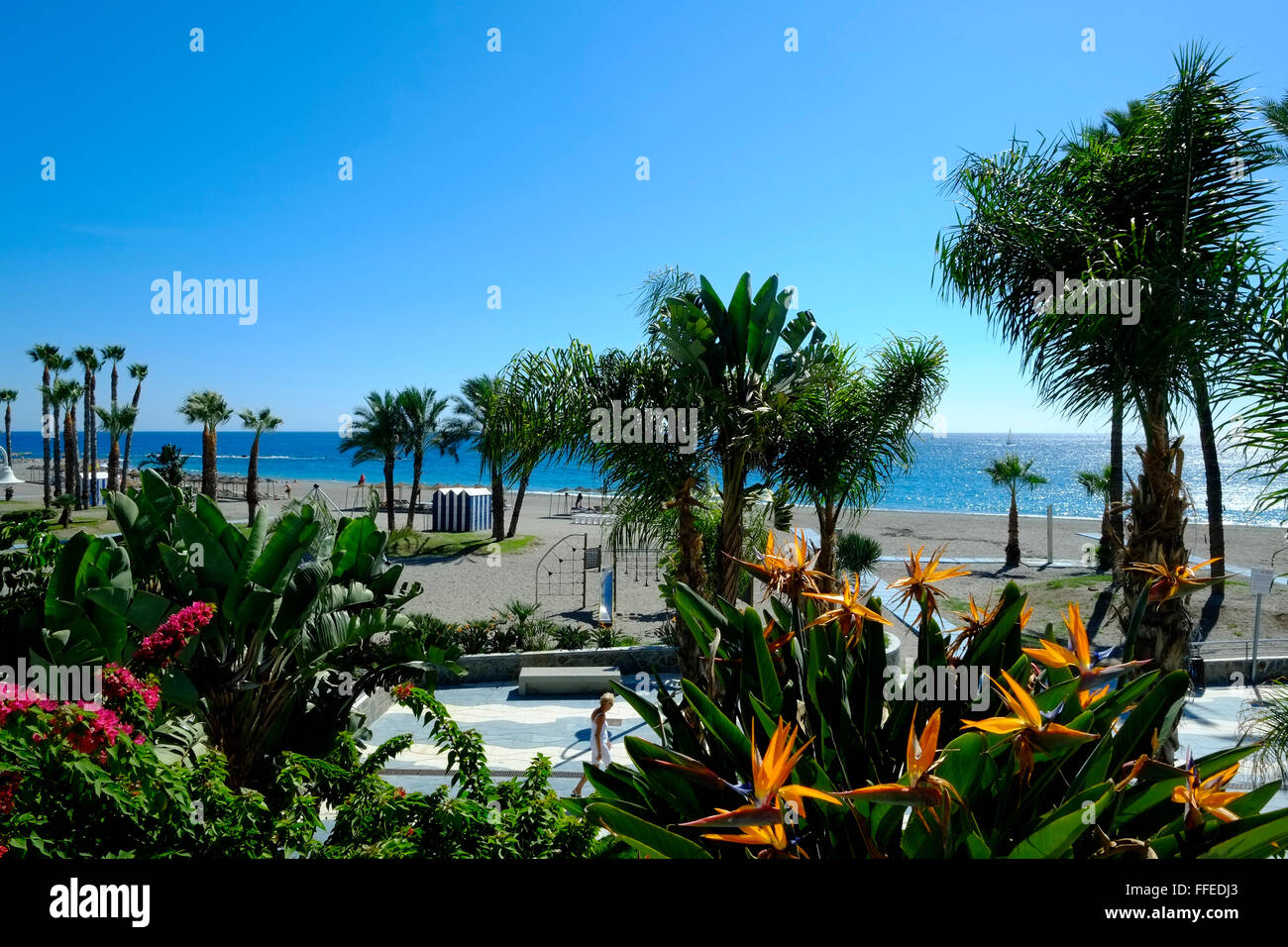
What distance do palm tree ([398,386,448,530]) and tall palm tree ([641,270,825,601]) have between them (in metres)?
28.2

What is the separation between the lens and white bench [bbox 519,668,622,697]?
11961mm

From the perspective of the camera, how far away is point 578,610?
1927cm

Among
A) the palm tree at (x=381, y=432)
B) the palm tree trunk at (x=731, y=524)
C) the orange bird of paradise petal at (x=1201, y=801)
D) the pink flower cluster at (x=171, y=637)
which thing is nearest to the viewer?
the orange bird of paradise petal at (x=1201, y=801)

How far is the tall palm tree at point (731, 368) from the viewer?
797 centimetres

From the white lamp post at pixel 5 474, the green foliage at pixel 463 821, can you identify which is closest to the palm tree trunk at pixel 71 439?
the white lamp post at pixel 5 474

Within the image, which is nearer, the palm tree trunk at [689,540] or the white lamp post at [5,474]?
the palm tree trunk at [689,540]

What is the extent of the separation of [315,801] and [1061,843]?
9.96 feet

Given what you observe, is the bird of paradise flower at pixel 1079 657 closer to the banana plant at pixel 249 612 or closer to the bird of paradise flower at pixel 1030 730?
the bird of paradise flower at pixel 1030 730

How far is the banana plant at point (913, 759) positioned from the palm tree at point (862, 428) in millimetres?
8176

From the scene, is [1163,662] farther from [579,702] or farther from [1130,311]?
[579,702]

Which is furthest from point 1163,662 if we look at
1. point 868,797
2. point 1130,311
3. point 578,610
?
point 578,610

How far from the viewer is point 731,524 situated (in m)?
8.06
